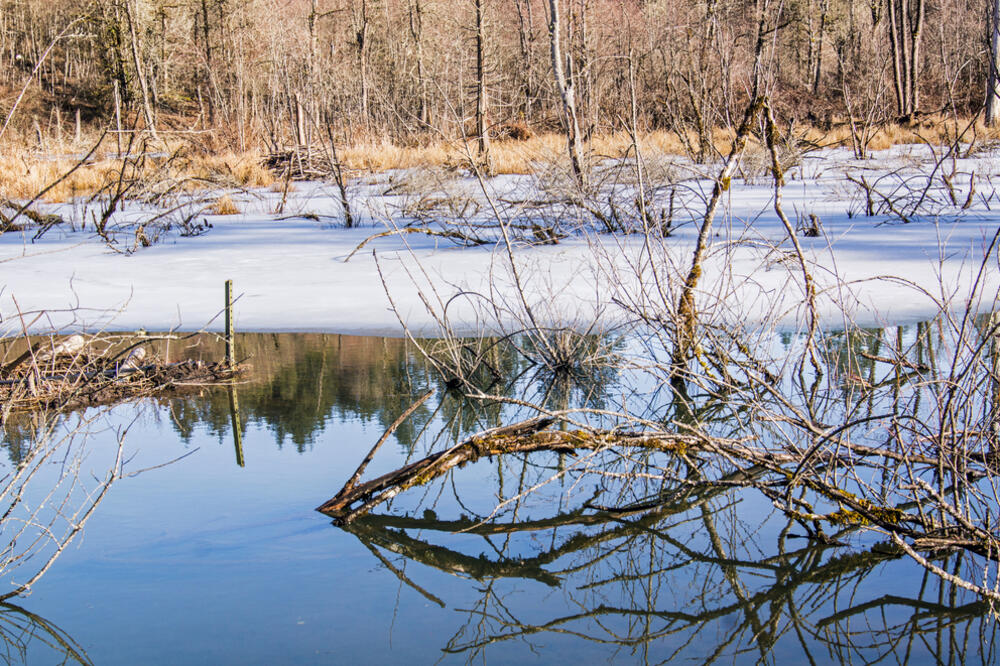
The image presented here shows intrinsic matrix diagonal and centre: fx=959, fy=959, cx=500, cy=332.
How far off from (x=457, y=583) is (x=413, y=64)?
25800 millimetres

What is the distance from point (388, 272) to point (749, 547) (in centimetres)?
689

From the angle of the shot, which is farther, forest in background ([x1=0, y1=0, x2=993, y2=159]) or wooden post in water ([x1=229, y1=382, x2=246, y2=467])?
forest in background ([x1=0, y1=0, x2=993, y2=159])

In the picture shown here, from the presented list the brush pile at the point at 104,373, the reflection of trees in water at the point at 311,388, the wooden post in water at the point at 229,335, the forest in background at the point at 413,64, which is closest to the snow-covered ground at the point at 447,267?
the reflection of trees in water at the point at 311,388

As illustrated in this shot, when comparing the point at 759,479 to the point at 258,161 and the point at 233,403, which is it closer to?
the point at 233,403

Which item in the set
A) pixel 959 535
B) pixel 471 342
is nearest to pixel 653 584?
pixel 959 535

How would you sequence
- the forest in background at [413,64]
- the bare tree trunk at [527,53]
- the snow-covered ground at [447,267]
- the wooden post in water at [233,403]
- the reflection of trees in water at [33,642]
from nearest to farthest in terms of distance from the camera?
the reflection of trees in water at [33,642]
the wooden post in water at [233,403]
the snow-covered ground at [447,267]
the bare tree trunk at [527,53]
the forest in background at [413,64]

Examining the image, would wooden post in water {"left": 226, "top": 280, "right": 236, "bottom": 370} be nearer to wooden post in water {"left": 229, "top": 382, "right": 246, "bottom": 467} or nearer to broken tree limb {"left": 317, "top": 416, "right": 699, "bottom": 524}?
wooden post in water {"left": 229, "top": 382, "right": 246, "bottom": 467}

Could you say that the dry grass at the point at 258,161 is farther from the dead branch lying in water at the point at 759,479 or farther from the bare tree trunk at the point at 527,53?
the dead branch lying in water at the point at 759,479

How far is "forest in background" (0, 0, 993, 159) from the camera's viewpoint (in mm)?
19375

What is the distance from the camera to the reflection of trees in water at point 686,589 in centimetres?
301

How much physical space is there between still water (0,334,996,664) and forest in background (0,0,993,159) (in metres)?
12.1

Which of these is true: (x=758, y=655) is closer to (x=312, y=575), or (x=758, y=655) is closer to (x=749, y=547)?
(x=749, y=547)

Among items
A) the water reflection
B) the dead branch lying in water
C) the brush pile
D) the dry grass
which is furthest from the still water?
the dry grass

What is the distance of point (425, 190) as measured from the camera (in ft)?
44.0
